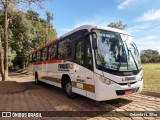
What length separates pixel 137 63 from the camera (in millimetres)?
7023

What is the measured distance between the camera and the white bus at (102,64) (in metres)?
6.11

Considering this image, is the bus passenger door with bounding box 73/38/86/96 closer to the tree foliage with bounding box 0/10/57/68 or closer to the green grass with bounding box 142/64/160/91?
the green grass with bounding box 142/64/160/91

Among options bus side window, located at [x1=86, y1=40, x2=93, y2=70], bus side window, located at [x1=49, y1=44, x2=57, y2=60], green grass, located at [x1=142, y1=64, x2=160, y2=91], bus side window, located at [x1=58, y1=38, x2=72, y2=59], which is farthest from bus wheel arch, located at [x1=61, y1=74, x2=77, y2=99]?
green grass, located at [x1=142, y1=64, x2=160, y2=91]

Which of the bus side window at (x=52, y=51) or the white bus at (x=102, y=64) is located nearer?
the white bus at (x=102, y=64)

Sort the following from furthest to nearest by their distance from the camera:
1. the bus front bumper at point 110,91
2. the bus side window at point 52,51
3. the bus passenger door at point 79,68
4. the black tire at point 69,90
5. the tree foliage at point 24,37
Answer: the tree foliage at point 24,37
the bus side window at point 52,51
the black tire at point 69,90
the bus passenger door at point 79,68
the bus front bumper at point 110,91

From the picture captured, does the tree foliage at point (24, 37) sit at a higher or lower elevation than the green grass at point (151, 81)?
higher

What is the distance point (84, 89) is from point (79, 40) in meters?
2.08

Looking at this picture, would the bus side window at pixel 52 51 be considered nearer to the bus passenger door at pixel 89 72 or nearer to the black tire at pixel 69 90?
the black tire at pixel 69 90

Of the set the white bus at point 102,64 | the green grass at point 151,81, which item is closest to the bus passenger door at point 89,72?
the white bus at point 102,64

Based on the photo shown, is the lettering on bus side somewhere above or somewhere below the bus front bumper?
above

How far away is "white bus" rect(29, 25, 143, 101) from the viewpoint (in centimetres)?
611

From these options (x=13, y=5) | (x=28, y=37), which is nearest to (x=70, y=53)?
(x=13, y=5)

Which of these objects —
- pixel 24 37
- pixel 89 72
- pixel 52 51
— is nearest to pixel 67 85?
pixel 89 72

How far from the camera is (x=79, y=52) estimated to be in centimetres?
745
